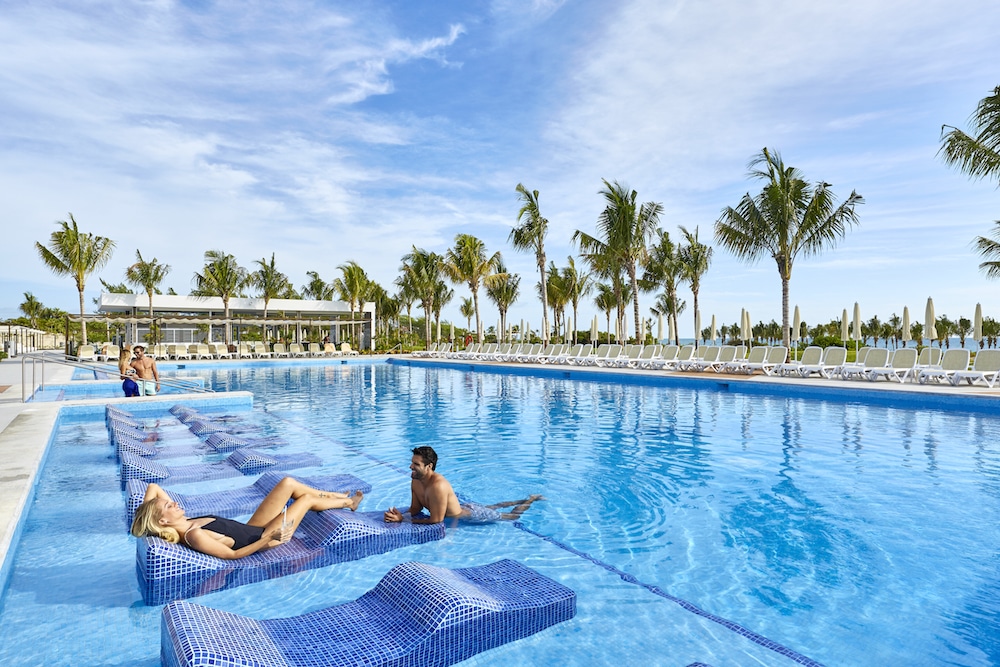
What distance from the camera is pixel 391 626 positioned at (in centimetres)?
276

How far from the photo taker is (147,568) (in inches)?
135

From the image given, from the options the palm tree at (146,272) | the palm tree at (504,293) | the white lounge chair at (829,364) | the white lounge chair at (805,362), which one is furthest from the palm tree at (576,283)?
the palm tree at (146,272)

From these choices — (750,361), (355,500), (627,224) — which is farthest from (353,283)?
(355,500)

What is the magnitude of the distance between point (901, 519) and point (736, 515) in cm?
129

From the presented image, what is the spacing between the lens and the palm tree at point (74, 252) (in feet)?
91.4

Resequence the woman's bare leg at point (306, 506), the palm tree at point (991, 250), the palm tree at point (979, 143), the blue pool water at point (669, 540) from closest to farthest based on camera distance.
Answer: the blue pool water at point (669, 540)
the woman's bare leg at point (306, 506)
the palm tree at point (979, 143)
the palm tree at point (991, 250)

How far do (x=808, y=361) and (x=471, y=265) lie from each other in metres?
17.6

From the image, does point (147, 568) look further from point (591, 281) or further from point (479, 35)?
point (591, 281)

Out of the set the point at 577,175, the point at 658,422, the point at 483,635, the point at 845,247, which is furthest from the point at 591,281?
the point at 483,635

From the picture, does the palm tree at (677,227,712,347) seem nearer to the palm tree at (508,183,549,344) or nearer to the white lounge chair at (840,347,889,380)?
the palm tree at (508,183,549,344)

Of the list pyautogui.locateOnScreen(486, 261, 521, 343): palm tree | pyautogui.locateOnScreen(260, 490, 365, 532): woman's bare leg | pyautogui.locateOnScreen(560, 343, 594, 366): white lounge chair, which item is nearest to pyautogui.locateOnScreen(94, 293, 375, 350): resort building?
pyautogui.locateOnScreen(486, 261, 521, 343): palm tree

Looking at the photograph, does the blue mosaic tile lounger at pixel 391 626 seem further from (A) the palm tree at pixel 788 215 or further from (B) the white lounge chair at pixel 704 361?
(A) the palm tree at pixel 788 215

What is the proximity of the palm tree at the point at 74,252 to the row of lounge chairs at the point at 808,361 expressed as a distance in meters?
22.4

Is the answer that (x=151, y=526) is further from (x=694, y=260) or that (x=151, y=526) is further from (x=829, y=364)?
(x=694, y=260)
